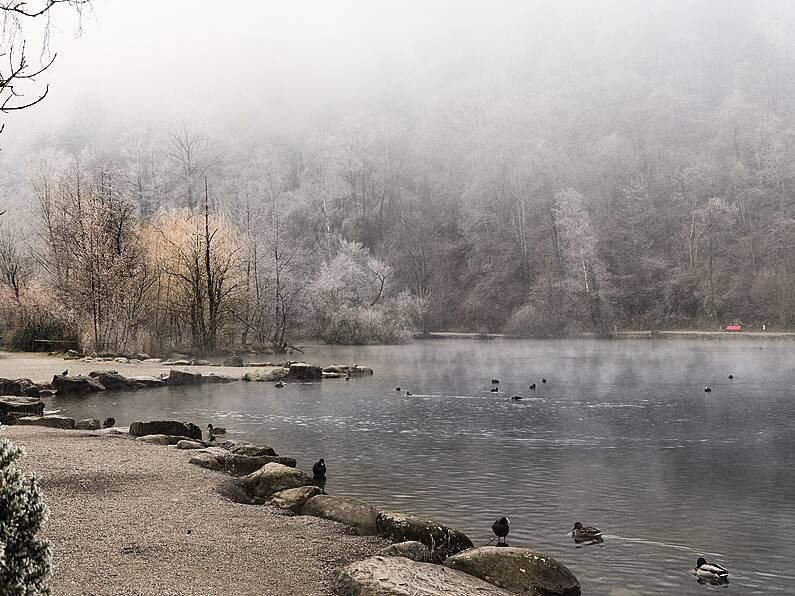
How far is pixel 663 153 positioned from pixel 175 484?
240ft

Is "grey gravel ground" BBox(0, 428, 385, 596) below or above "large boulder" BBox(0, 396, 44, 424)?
below

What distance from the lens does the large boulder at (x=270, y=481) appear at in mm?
9841

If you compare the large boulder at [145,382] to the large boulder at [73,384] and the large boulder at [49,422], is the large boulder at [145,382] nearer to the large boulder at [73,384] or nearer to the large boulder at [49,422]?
the large boulder at [73,384]

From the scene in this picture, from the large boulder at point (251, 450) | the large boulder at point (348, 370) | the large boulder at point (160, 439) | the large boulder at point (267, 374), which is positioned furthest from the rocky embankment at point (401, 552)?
the large boulder at point (348, 370)

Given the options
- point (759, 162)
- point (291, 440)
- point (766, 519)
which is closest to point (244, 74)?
point (759, 162)

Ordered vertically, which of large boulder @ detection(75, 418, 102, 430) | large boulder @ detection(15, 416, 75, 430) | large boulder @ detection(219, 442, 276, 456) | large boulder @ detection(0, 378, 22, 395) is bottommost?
large boulder @ detection(219, 442, 276, 456)

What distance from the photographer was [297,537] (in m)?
7.64

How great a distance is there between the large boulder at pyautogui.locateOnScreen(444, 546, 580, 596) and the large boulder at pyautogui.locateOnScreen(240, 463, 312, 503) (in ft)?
11.5

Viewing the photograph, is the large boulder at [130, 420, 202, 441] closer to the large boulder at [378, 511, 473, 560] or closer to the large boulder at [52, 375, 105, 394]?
the large boulder at [378, 511, 473, 560]

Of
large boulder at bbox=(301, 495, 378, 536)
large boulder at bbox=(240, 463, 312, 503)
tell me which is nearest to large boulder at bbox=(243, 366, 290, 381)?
large boulder at bbox=(240, 463, 312, 503)

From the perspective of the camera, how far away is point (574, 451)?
14.4m

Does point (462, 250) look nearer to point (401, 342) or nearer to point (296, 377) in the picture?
point (401, 342)

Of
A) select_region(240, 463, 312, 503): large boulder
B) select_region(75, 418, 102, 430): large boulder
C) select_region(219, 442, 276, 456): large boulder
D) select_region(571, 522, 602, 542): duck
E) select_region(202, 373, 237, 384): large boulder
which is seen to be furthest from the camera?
select_region(202, 373, 237, 384): large boulder

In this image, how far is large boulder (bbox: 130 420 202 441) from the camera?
14.1m
